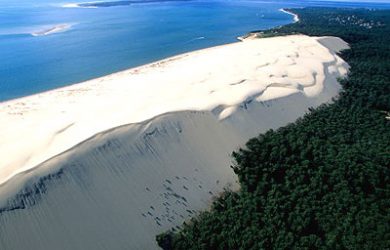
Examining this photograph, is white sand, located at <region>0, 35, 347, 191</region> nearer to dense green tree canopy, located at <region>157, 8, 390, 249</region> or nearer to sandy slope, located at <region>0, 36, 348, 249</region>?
sandy slope, located at <region>0, 36, 348, 249</region>

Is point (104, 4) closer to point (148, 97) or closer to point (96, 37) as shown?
point (96, 37)

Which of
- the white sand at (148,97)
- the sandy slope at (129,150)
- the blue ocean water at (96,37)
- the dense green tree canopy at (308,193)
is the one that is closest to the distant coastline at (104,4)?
the blue ocean water at (96,37)

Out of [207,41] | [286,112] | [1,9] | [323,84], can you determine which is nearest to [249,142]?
[286,112]

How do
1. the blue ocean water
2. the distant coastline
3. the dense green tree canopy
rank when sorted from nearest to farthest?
the dense green tree canopy, the blue ocean water, the distant coastline

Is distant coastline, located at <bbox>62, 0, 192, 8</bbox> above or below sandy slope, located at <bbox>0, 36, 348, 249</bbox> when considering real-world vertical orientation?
below

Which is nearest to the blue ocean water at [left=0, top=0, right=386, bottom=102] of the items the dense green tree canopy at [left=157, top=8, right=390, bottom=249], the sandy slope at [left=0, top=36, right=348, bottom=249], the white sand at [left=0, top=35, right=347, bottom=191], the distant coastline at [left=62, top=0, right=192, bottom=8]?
the distant coastline at [left=62, top=0, right=192, bottom=8]

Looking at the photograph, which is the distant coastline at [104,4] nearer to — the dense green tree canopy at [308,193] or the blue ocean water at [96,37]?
the blue ocean water at [96,37]
